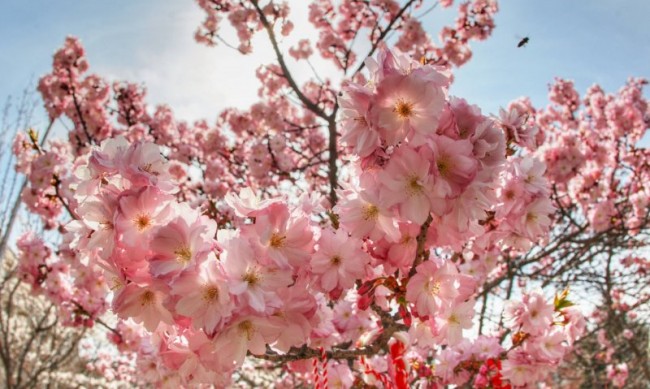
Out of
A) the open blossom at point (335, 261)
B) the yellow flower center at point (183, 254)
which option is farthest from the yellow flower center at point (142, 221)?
the open blossom at point (335, 261)

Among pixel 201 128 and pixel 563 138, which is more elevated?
pixel 201 128

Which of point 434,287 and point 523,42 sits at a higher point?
point 523,42

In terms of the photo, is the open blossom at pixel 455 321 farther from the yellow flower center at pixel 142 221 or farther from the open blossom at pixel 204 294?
the yellow flower center at pixel 142 221

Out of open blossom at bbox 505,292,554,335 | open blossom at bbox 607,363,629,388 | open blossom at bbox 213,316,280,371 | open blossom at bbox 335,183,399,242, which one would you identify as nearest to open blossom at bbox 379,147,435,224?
open blossom at bbox 335,183,399,242

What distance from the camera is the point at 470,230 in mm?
1625

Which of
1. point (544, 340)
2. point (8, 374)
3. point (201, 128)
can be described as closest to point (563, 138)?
point (544, 340)

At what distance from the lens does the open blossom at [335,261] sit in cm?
140

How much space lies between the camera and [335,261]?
4.70 ft

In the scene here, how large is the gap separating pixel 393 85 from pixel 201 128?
26.4 ft

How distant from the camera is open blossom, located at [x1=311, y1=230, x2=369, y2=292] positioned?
1400 millimetres

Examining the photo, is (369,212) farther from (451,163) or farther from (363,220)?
(451,163)

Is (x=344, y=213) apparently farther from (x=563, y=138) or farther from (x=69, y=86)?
(x=69, y=86)

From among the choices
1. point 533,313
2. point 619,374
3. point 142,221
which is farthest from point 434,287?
point 619,374

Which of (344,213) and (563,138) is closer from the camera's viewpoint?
(344,213)
